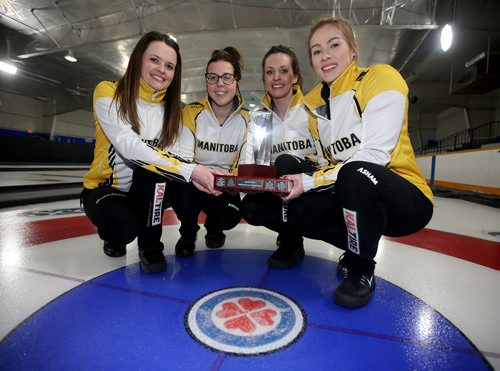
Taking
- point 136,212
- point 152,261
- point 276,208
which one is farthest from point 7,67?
point 276,208

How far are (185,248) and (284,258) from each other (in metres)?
0.52

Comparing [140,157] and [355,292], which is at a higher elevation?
[140,157]

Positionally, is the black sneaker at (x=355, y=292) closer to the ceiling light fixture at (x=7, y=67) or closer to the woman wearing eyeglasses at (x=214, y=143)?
the woman wearing eyeglasses at (x=214, y=143)

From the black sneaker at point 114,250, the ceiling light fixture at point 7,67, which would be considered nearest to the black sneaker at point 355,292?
the black sneaker at point 114,250

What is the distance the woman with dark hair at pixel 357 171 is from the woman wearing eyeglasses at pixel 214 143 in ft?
1.63

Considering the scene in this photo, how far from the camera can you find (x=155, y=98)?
1.52 metres

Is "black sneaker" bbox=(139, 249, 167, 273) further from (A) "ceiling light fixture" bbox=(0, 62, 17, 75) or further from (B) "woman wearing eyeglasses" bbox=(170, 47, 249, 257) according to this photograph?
(A) "ceiling light fixture" bbox=(0, 62, 17, 75)

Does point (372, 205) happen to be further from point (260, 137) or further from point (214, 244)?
point (214, 244)

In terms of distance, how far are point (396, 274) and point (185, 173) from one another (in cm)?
106

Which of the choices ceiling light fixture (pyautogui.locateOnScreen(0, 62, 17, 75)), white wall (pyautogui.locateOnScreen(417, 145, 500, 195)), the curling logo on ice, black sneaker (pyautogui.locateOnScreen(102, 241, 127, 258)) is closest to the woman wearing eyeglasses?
black sneaker (pyautogui.locateOnScreen(102, 241, 127, 258))

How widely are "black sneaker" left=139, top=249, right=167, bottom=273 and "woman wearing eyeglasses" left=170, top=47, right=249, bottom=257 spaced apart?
0.21m

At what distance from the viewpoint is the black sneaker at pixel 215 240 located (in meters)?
1.67

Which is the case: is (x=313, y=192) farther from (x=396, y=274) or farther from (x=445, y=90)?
(x=445, y=90)

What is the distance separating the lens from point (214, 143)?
5.83ft
